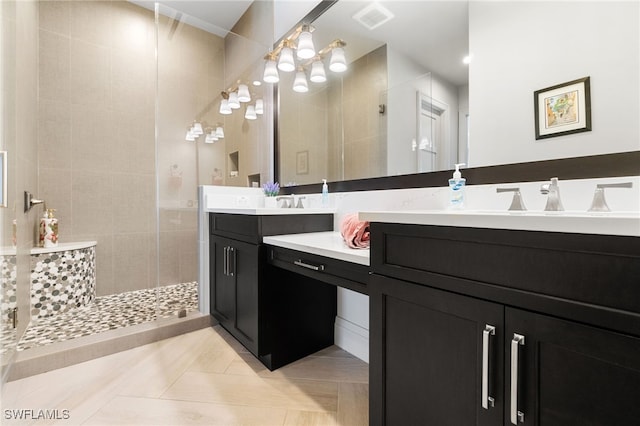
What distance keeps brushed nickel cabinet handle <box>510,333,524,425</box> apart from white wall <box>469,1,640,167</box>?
0.73 m

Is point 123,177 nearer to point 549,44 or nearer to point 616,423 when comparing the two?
Result: point 549,44

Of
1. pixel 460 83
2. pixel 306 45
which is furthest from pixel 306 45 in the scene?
pixel 460 83

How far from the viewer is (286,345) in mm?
1719

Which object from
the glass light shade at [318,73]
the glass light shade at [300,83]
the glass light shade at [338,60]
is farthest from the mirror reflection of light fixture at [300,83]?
the glass light shade at [338,60]

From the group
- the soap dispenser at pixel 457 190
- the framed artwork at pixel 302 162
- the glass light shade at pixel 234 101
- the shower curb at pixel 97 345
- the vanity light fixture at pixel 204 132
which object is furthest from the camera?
the glass light shade at pixel 234 101

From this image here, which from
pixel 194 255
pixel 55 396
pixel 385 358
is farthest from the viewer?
pixel 194 255

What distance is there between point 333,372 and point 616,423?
4.24 feet

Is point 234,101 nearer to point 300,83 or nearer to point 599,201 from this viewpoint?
point 300,83

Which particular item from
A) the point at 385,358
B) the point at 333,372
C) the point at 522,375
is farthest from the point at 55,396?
the point at 522,375

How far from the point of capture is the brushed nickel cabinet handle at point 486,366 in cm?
74

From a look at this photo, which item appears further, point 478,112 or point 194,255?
point 194,255

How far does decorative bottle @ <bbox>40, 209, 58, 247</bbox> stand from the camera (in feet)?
7.90

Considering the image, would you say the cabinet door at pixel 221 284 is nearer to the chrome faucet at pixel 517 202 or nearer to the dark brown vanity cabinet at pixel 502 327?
→ the dark brown vanity cabinet at pixel 502 327

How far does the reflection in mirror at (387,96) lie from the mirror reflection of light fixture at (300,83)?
5 centimetres
